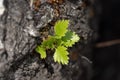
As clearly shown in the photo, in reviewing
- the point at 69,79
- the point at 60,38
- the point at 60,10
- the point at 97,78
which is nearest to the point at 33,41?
the point at 60,38

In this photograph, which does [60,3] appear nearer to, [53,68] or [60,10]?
[60,10]

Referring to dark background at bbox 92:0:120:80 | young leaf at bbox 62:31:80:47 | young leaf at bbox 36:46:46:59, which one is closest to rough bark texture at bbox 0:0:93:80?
young leaf at bbox 36:46:46:59

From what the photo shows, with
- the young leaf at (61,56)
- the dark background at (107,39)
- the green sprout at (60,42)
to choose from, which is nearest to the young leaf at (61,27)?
the green sprout at (60,42)

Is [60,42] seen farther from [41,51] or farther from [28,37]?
[28,37]

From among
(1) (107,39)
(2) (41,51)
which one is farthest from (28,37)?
(1) (107,39)

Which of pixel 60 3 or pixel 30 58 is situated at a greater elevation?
pixel 60 3

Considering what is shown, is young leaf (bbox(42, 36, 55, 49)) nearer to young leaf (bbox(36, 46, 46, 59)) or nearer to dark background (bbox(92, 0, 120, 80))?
young leaf (bbox(36, 46, 46, 59))

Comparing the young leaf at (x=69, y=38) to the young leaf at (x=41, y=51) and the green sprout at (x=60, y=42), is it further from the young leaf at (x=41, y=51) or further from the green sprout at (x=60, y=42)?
the young leaf at (x=41, y=51)
